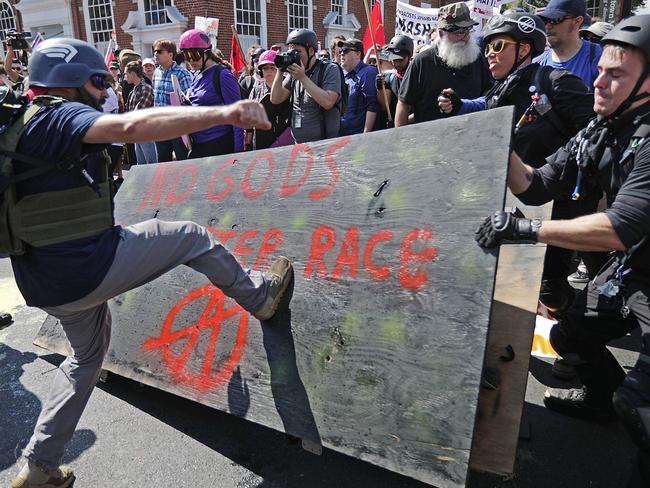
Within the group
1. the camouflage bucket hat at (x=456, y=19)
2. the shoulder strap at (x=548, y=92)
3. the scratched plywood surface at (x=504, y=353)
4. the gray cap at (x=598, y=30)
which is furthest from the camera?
the gray cap at (x=598, y=30)

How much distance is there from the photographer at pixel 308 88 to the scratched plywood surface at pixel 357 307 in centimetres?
149

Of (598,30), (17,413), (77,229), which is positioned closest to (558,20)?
(598,30)

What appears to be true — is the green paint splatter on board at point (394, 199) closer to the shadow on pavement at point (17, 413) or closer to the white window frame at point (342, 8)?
the shadow on pavement at point (17, 413)

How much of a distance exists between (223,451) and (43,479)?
31.7 inches

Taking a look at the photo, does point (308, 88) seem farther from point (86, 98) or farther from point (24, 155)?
point (24, 155)

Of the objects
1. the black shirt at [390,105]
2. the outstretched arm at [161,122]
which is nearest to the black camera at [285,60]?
the black shirt at [390,105]

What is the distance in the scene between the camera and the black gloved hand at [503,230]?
1.88 meters

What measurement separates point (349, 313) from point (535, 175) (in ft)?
3.91

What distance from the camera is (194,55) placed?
188 inches

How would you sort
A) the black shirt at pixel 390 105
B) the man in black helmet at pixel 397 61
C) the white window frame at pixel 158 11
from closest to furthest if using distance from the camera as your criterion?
the black shirt at pixel 390 105
the man in black helmet at pixel 397 61
the white window frame at pixel 158 11

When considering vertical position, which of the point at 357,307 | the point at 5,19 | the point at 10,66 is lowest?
the point at 5,19

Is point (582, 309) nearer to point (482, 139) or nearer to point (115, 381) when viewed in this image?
point (482, 139)

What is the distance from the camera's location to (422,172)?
2.32m

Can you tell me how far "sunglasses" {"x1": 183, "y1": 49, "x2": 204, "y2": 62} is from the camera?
4746 millimetres
